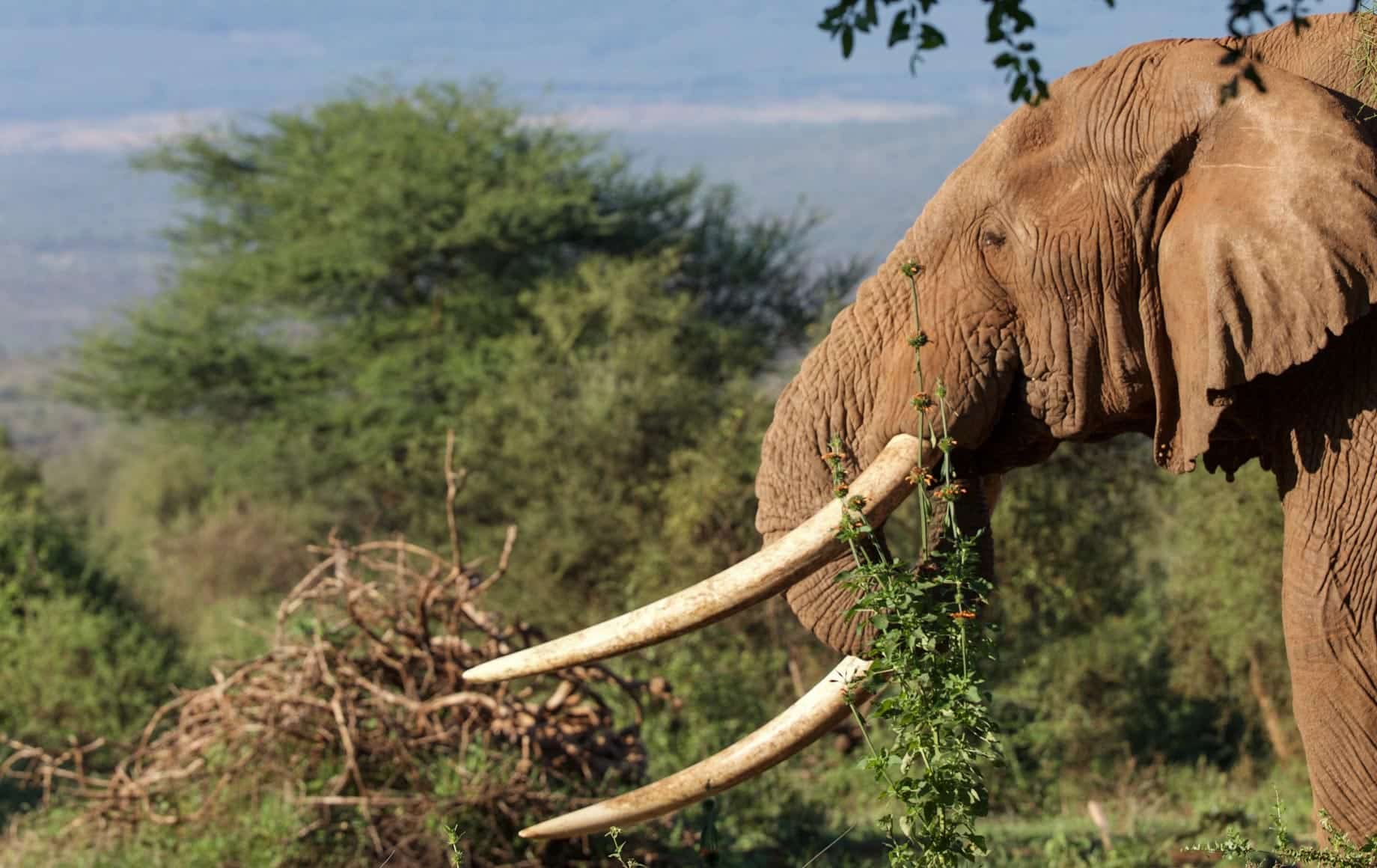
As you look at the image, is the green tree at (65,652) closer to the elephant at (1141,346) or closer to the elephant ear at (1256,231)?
the elephant at (1141,346)

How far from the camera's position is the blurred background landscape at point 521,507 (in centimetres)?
780

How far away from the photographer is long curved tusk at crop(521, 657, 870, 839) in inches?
164

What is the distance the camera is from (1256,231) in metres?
3.70

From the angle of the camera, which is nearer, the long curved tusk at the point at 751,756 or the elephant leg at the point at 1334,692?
the elephant leg at the point at 1334,692

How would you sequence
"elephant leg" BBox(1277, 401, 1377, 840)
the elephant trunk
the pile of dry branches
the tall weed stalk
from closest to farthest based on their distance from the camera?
1. the tall weed stalk
2. "elephant leg" BBox(1277, 401, 1377, 840)
3. the elephant trunk
4. the pile of dry branches

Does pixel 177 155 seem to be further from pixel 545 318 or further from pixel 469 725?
pixel 469 725

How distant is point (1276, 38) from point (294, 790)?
4.74 metres

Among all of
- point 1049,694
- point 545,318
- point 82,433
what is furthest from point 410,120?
point 82,433

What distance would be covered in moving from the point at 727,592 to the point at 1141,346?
1097mm

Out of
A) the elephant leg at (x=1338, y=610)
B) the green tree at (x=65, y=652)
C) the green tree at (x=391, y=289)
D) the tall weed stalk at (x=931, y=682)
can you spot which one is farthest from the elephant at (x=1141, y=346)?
the green tree at (x=391, y=289)

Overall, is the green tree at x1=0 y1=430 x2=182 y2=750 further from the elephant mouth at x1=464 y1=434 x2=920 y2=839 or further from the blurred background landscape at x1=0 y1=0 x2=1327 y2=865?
the elephant mouth at x1=464 y1=434 x2=920 y2=839

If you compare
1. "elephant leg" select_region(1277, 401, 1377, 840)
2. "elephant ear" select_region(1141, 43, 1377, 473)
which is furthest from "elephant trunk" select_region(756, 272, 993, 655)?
"elephant leg" select_region(1277, 401, 1377, 840)

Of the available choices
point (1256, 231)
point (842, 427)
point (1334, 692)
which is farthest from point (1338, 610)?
point (842, 427)

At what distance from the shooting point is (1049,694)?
1216 cm
